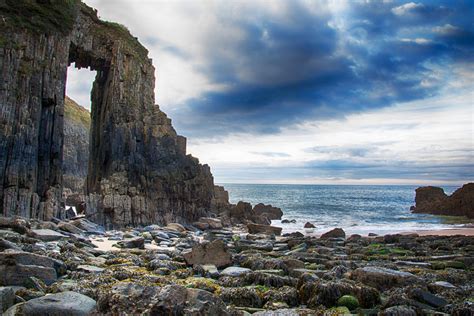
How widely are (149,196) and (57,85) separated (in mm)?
9597

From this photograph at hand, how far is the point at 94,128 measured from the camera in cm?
3038

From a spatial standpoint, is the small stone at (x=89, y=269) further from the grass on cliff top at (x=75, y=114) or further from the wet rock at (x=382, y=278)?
the grass on cliff top at (x=75, y=114)

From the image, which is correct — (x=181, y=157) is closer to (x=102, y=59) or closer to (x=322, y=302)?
(x=102, y=59)

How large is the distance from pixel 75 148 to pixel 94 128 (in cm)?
4659

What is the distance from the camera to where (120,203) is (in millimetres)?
24188

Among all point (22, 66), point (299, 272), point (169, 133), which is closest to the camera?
point (299, 272)

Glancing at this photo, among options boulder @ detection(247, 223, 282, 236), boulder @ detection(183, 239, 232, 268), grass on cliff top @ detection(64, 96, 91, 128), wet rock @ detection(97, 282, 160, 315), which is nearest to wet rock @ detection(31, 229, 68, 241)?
boulder @ detection(183, 239, 232, 268)

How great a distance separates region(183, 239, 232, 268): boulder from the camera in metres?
9.74

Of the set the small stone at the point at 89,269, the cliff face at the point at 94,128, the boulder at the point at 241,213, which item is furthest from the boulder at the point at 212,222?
the small stone at the point at 89,269

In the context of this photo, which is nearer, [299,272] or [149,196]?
[299,272]

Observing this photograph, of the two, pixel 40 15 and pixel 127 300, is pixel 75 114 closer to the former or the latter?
pixel 40 15

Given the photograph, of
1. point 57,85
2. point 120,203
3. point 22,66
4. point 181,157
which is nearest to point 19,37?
point 22,66

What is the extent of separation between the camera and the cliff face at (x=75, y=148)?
6544 centimetres

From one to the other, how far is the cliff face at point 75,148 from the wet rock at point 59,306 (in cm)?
6241
